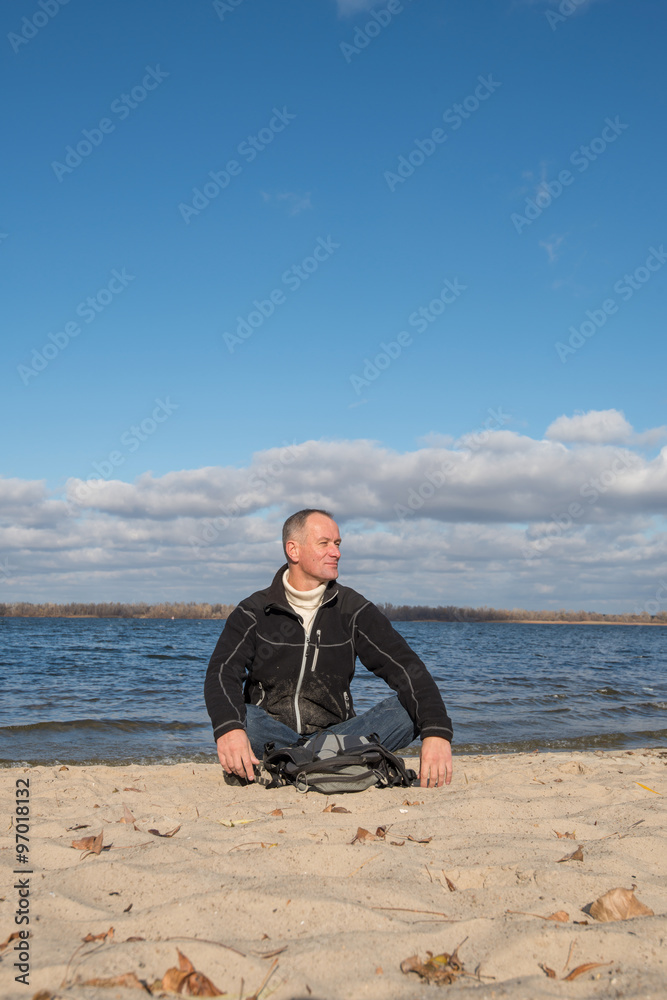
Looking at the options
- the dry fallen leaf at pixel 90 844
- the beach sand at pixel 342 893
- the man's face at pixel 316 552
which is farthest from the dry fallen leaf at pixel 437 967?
the man's face at pixel 316 552

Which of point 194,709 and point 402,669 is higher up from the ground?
point 402,669

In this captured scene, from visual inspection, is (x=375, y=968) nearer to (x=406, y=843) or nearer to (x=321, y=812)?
(x=406, y=843)

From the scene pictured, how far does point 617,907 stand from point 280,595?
2.97 metres

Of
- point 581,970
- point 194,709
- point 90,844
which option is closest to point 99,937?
point 90,844

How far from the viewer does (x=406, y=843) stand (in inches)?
119

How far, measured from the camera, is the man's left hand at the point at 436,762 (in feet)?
13.5

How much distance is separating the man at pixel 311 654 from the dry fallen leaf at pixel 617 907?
208 centimetres

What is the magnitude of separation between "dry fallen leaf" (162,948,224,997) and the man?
99.8 inches

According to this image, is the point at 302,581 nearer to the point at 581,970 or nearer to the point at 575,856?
the point at 575,856

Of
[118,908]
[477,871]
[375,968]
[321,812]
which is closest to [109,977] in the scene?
[118,908]

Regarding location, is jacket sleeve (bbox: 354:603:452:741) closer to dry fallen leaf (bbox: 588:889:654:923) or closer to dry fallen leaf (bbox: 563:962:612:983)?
dry fallen leaf (bbox: 588:889:654:923)

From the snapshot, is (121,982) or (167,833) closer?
(121,982)

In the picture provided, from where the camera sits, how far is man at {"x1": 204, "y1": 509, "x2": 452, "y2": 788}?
4449 mm

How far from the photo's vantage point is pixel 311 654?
461cm
